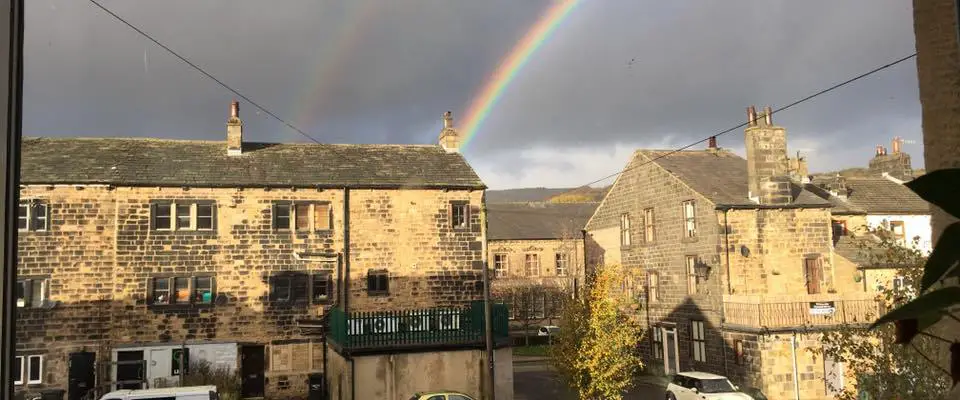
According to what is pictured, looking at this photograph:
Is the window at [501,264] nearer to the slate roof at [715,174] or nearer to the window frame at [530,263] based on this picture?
the window frame at [530,263]

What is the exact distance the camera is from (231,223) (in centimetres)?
2547

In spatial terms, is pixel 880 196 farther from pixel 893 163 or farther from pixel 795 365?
pixel 795 365

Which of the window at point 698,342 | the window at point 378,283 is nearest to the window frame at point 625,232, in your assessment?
the window at point 698,342

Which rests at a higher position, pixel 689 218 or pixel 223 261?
pixel 689 218

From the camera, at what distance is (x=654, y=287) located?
30.8 metres

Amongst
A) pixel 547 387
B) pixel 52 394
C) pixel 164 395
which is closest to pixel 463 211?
pixel 547 387

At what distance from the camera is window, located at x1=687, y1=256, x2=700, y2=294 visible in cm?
2770

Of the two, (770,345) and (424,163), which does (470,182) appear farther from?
(770,345)

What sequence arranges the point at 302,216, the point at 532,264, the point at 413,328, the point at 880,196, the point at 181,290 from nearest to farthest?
1. the point at 413,328
2. the point at 181,290
3. the point at 302,216
4. the point at 880,196
5. the point at 532,264

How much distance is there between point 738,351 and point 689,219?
5.59 meters

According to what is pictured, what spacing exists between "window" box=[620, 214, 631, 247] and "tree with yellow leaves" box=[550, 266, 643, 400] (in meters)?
11.9

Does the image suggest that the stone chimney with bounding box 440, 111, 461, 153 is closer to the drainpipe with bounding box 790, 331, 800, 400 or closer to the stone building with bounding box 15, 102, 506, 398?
the stone building with bounding box 15, 102, 506, 398

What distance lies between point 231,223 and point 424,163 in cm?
775

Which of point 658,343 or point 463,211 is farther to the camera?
point 658,343
